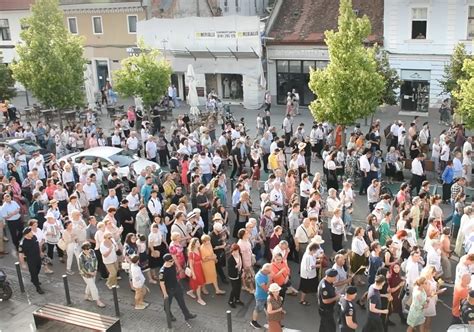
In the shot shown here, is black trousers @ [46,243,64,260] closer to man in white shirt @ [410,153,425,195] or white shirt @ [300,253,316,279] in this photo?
white shirt @ [300,253,316,279]

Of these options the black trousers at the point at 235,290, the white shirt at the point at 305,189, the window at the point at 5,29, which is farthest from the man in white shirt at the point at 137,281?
the window at the point at 5,29

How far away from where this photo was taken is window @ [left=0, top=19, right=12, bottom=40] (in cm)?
4150

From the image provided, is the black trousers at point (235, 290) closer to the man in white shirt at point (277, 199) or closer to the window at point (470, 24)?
the man in white shirt at point (277, 199)

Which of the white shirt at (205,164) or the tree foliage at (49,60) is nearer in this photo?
the white shirt at (205,164)

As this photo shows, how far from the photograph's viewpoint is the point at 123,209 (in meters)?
14.1

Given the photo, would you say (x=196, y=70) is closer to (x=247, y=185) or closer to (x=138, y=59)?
(x=138, y=59)

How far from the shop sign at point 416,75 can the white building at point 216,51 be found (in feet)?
25.5

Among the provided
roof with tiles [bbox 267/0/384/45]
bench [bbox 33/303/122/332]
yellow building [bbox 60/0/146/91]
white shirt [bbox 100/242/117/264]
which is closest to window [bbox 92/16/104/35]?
yellow building [bbox 60/0/146/91]

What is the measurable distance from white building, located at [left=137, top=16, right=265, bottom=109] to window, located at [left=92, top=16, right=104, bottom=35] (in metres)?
4.13

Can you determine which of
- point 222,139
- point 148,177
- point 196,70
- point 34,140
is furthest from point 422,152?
point 196,70

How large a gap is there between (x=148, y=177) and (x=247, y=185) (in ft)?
9.03

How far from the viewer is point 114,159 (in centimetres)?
1894

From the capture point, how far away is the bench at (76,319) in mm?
10422

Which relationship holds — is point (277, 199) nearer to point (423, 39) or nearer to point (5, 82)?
point (423, 39)
